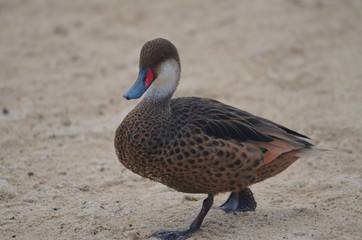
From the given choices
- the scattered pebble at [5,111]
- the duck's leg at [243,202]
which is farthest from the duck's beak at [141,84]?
the scattered pebble at [5,111]

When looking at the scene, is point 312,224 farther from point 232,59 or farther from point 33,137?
point 232,59

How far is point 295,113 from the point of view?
7.00m

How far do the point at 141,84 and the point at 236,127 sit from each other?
768mm

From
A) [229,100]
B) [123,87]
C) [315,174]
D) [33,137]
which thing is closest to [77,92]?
[123,87]

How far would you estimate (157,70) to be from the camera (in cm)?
476

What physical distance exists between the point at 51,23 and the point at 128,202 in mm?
5509

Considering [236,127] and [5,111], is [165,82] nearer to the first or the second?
[236,127]

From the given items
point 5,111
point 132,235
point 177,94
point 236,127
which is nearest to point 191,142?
point 236,127

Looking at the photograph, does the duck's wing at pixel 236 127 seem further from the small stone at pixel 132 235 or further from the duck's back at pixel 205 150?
the small stone at pixel 132 235

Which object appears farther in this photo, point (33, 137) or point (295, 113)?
point (295, 113)

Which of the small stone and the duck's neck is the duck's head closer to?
the duck's neck

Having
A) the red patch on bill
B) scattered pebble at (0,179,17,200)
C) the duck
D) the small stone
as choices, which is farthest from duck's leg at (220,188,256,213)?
scattered pebble at (0,179,17,200)

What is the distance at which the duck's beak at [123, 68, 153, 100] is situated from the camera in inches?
183

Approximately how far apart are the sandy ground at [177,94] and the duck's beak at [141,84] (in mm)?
981
